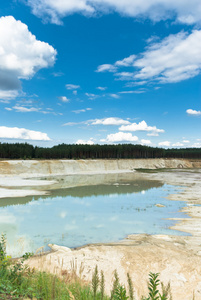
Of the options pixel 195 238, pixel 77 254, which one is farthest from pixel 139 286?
pixel 195 238

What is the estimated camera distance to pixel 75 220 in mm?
19000

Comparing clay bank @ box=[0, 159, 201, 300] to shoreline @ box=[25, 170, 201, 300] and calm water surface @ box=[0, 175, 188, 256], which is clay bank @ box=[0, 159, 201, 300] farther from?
calm water surface @ box=[0, 175, 188, 256]

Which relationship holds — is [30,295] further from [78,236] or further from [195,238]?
[195,238]

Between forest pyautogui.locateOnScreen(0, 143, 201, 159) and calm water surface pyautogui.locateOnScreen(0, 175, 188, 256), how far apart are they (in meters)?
53.7

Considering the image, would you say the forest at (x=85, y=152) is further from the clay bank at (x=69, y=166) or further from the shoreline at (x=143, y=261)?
the shoreline at (x=143, y=261)

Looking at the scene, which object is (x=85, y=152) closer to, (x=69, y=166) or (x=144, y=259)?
(x=69, y=166)

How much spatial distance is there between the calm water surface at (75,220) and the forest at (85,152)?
176ft

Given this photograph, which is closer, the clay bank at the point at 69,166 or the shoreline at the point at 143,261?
the shoreline at the point at 143,261

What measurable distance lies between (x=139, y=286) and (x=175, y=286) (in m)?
1.36

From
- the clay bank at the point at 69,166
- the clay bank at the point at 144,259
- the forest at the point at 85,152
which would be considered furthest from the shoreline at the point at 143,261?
the forest at the point at 85,152

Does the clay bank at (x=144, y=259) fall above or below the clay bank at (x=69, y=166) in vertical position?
below

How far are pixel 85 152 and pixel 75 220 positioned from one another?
81.7 meters

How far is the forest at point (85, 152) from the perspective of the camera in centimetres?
7875

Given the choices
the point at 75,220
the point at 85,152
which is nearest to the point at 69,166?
the point at 85,152
